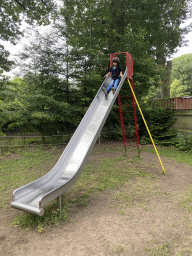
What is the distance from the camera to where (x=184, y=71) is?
38906mm

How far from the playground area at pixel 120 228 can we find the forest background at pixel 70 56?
5655mm

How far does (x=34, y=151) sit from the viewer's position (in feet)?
30.0

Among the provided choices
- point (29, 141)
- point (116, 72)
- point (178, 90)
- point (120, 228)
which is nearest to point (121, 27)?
point (116, 72)

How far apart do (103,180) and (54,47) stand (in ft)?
23.8

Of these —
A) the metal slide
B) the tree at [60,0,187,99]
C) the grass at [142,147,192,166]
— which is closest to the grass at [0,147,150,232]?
the metal slide

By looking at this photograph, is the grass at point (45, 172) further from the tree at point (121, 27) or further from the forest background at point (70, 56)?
the tree at point (121, 27)

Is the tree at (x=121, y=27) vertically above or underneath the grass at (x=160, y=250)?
above

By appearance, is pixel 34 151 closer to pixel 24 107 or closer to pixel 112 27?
pixel 24 107

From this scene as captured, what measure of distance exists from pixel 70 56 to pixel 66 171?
7.03 m

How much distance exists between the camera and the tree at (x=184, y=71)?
37.1m

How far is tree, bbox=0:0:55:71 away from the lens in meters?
9.78

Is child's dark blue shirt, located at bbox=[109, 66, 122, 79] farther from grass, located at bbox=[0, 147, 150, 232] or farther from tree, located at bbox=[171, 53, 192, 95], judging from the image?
tree, located at bbox=[171, 53, 192, 95]

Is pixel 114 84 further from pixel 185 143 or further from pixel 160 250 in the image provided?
pixel 185 143

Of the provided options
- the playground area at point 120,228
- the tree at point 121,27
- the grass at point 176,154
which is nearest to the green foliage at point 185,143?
the grass at point 176,154
